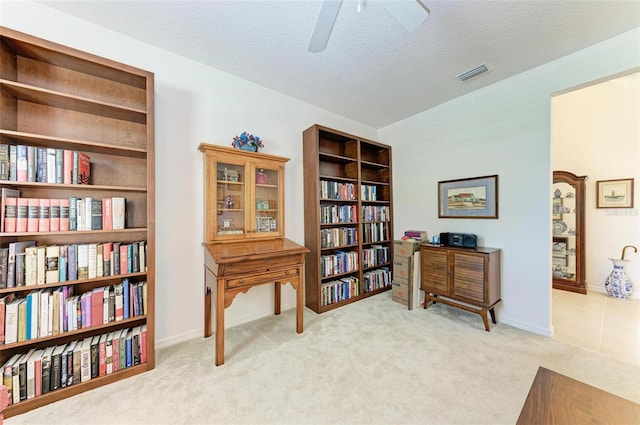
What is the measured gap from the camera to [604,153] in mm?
3188

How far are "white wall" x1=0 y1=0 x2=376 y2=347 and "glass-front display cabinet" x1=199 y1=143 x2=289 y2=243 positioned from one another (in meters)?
0.17

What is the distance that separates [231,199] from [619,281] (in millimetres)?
4998

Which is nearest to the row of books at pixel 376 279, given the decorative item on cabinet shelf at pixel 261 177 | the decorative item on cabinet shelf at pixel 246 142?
the decorative item on cabinet shelf at pixel 261 177

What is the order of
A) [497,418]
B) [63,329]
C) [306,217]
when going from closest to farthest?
[497,418] → [63,329] → [306,217]

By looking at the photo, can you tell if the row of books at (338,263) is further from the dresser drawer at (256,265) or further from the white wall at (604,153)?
the white wall at (604,153)

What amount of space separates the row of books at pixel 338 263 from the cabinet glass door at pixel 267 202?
745 mm

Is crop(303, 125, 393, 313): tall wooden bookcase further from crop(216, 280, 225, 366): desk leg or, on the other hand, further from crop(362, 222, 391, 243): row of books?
crop(216, 280, 225, 366): desk leg

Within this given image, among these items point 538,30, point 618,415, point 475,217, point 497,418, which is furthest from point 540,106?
point 497,418

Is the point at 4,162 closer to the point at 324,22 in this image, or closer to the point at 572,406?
the point at 324,22

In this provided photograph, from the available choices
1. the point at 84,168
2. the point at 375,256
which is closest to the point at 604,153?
the point at 375,256

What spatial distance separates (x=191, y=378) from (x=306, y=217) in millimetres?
1877

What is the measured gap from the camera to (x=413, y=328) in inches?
91.3

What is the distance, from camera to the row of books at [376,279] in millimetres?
3201

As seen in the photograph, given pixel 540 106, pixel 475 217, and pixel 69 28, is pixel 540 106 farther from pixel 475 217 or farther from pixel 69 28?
pixel 69 28
